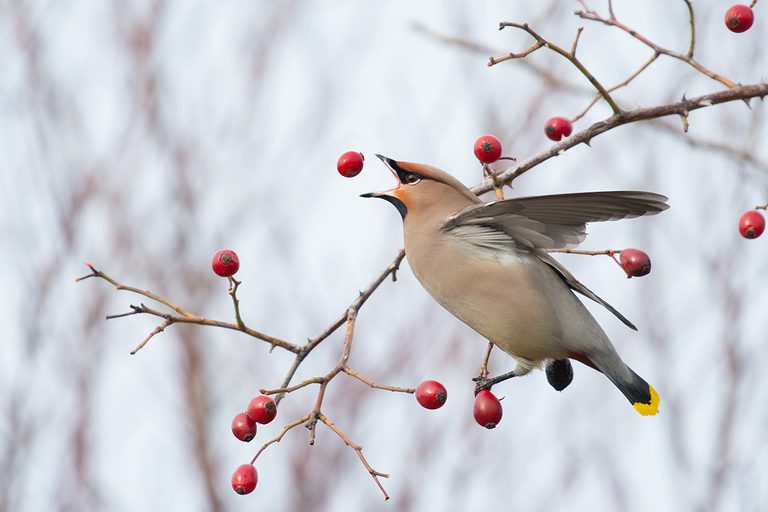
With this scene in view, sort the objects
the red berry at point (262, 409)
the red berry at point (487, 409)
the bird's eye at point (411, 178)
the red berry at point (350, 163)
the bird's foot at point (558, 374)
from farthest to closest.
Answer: the bird's eye at point (411, 178)
the bird's foot at point (558, 374)
the red berry at point (350, 163)
the red berry at point (487, 409)
the red berry at point (262, 409)

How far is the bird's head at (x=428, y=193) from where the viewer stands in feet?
11.8

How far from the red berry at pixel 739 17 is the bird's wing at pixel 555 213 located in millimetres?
737

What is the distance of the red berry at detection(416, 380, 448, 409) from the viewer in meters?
3.00

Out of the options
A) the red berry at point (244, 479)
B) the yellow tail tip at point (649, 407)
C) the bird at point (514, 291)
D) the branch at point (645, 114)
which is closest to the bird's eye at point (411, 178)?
the bird at point (514, 291)

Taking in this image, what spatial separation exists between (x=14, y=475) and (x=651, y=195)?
4.65 meters

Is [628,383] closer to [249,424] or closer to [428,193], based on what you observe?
[428,193]

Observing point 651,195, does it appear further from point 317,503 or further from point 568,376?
point 317,503

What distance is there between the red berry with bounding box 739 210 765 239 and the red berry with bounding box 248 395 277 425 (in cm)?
158

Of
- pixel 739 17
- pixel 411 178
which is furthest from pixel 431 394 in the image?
pixel 739 17

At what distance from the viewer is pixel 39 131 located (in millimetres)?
6824

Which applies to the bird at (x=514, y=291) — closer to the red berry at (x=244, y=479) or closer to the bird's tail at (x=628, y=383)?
the bird's tail at (x=628, y=383)

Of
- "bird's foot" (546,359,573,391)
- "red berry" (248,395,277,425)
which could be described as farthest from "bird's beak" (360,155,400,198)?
"red berry" (248,395,277,425)

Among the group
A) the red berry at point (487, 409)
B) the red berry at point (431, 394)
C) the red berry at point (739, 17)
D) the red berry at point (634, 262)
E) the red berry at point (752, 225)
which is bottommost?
the red berry at point (431, 394)

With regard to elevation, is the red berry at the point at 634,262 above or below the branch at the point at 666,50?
below
